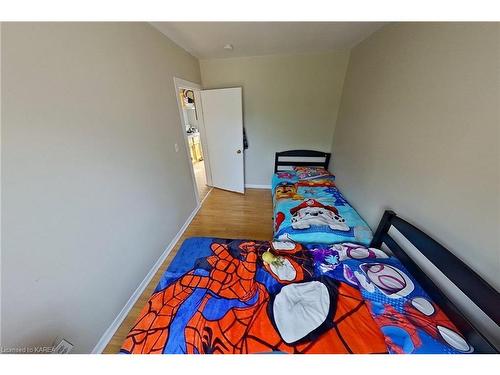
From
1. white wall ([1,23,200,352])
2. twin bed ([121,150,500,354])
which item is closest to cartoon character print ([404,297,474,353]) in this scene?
twin bed ([121,150,500,354])

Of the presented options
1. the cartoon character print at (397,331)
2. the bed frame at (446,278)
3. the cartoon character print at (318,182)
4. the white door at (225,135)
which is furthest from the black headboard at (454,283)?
the white door at (225,135)

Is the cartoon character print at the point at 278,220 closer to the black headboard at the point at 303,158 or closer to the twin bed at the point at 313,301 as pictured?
the twin bed at the point at 313,301

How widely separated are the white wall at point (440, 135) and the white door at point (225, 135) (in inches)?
71.8

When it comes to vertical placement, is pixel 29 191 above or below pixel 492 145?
below

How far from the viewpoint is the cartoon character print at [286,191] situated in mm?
2115

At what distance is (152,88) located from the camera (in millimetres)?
1631

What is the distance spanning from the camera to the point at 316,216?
1631 millimetres

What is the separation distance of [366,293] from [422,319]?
8.8 inches

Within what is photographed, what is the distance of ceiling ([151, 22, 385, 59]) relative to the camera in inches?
65.6

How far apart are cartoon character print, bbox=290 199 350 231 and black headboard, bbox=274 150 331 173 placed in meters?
1.37

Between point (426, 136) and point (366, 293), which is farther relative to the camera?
point (426, 136)

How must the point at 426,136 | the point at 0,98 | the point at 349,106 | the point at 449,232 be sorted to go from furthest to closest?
the point at 349,106 → the point at 426,136 → the point at 449,232 → the point at 0,98

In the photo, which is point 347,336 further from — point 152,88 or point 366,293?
point 152,88
